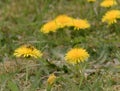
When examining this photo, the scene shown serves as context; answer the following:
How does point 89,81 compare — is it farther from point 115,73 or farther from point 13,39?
point 13,39

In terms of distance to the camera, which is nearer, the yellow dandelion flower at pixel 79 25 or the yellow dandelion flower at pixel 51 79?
the yellow dandelion flower at pixel 51 79

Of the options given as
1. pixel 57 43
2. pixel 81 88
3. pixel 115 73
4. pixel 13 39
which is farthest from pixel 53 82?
pixel 13 39

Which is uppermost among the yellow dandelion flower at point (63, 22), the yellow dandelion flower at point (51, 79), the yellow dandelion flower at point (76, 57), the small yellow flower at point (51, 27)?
the yellow dandelion flower at point (63, 22)

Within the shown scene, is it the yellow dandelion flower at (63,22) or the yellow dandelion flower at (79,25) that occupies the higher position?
the yellow dandelion flower at (63,22)

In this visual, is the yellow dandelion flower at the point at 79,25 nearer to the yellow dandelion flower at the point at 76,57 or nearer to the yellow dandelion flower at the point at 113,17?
the yellow dandelion flower at the point at 113,17

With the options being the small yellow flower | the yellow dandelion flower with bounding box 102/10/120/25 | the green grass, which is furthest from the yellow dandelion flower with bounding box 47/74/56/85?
the yellow dandelion flower with bounding box 102/10/120/25

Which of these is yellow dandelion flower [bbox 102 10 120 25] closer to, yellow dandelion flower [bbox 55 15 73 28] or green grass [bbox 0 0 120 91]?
green grass [bbox 0 0 120 91]

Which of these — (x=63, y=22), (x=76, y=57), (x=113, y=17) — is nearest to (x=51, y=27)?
(x=63, y=22)

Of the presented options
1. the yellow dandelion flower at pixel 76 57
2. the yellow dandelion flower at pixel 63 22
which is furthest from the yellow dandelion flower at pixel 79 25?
the yellow dandelion flower at pixel 76 57

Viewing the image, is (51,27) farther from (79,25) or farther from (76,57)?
(76,57)
